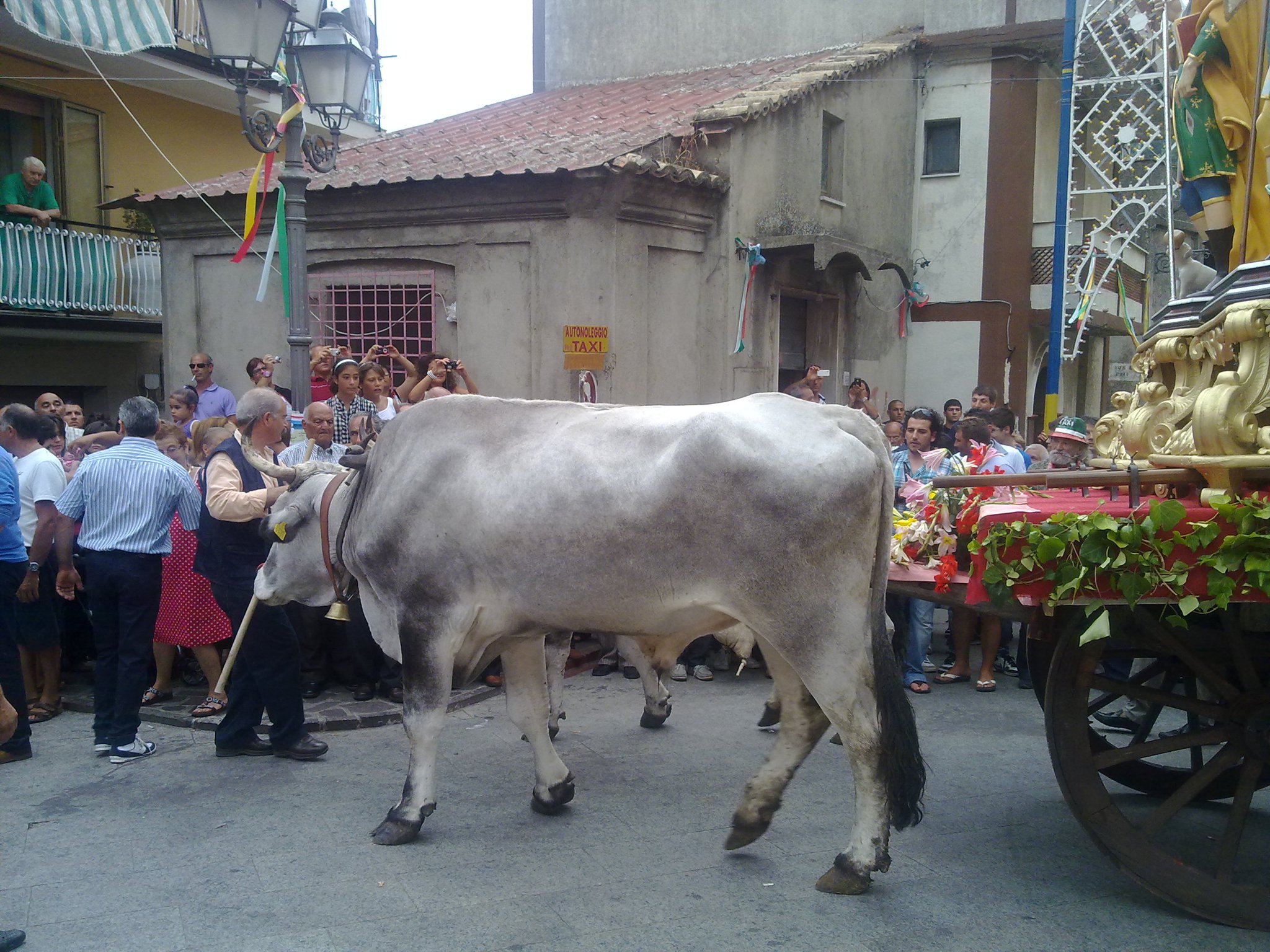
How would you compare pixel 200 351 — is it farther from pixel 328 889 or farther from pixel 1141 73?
pixel 1141 73

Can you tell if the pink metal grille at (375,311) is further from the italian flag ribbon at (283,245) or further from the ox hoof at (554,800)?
the ox hoof at (554,800)

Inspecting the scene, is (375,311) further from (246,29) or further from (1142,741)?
(1142,741)

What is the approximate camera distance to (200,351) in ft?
38.4

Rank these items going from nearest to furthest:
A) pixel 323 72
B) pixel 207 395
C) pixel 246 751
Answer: pixel 246 751 < pixel 323 72 < pixel 207 395

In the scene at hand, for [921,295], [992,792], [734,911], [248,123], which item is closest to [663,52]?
[921,295]

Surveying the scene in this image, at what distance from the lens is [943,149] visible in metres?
15.4

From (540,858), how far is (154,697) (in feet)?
11.9

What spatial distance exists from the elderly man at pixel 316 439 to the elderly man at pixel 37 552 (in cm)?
139

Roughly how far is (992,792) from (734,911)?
1.86 m

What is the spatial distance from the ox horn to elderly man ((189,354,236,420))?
4272 millimetres

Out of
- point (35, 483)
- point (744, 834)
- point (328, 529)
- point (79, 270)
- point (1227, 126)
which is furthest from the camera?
point (79, 270)

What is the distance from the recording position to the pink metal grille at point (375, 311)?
10.5 meters

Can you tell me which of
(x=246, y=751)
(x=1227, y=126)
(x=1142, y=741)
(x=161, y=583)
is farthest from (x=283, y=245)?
(x=1142, y=741)

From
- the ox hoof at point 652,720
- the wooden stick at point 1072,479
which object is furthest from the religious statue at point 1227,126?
the ox hoof at point 652,720
